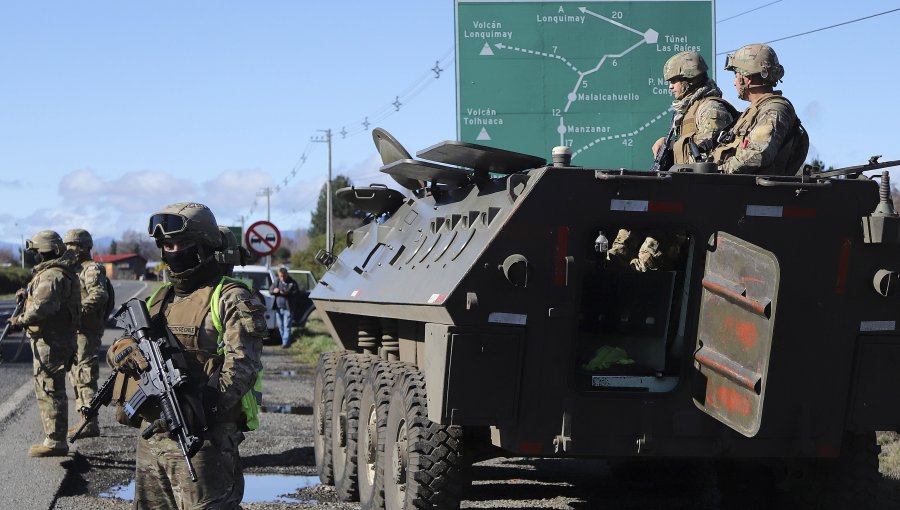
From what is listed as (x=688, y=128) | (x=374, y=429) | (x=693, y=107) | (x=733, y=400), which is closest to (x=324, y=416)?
(x=374, y=429)

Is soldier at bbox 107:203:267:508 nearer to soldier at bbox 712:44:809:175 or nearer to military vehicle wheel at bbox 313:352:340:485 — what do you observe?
soldier at bbox 712:44:809:175

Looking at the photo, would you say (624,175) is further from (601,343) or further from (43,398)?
(43,398)

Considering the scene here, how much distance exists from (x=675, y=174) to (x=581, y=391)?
125 cm

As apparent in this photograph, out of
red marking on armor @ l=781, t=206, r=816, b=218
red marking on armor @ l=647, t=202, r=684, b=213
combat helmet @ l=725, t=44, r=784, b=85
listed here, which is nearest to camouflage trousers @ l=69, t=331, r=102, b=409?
combat helmet @ l=725, t=44, r=784, b=85

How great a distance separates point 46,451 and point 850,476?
6.53 meters

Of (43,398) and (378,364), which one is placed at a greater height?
(378,364)

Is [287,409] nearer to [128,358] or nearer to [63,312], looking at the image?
[63,312]

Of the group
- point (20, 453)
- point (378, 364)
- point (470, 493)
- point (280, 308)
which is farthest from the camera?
point (280, 308)

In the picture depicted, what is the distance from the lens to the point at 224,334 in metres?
5.70

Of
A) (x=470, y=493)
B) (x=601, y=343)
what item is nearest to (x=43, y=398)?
(x=470, y=493)

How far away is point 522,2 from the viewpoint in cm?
1445

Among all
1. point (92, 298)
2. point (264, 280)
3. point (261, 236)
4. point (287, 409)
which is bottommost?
point (264, 280)

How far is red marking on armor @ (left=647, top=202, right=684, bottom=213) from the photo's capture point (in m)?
6.84

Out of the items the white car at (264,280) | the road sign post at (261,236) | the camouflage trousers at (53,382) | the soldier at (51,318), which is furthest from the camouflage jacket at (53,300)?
the white car at (264,280)
